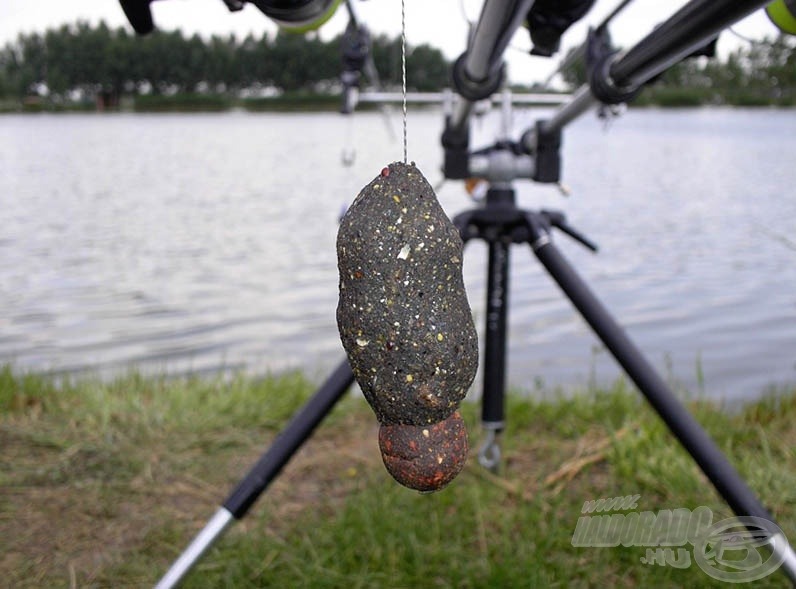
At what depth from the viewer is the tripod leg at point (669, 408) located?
6.84ft

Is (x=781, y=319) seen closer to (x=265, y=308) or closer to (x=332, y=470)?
(x=265, y=308)

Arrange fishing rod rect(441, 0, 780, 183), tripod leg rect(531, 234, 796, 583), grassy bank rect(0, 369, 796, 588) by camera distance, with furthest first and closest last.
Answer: grassy bank rect(0, 369, 796, 588) → tripod leg rect(531, 234, 796, 583) → fishing rod rect(441, 0, 780, 183)

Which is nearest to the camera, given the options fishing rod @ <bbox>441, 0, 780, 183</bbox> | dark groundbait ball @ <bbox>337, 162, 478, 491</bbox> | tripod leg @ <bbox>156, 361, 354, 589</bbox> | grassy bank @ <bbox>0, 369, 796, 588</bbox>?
dark groundbait ball @ <bbox>337, 162, 478, 491</bbox>

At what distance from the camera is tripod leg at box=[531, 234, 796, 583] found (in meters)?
2.08

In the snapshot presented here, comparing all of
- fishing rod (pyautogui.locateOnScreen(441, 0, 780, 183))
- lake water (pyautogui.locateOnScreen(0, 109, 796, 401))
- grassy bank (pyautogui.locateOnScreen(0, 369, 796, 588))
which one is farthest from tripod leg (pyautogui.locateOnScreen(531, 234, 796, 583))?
lake water (pyautogui.locateOnScreen(0, 109, 796, 401))

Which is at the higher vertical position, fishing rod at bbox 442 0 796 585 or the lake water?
fishing rod at bbox 442 0 796 585

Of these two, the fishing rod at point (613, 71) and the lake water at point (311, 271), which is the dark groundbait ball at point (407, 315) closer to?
the fishing rod at point (613, 71)

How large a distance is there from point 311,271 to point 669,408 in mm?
7484

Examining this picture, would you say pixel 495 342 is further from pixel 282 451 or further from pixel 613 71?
pixel 613 71

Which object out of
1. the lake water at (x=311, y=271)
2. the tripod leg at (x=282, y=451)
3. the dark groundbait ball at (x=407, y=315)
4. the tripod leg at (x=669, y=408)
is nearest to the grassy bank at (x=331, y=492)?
the tripod leg at (x=282, y=451)

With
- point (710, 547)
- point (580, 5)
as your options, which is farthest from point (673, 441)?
point (580, 5)

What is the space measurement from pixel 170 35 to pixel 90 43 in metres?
9.09

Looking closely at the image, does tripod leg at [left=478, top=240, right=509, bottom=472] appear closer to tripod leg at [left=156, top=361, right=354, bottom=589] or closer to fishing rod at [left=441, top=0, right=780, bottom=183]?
fishing rod at [left=441, top=0, right=780, bottom=183]

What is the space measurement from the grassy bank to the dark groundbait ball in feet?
6.42
